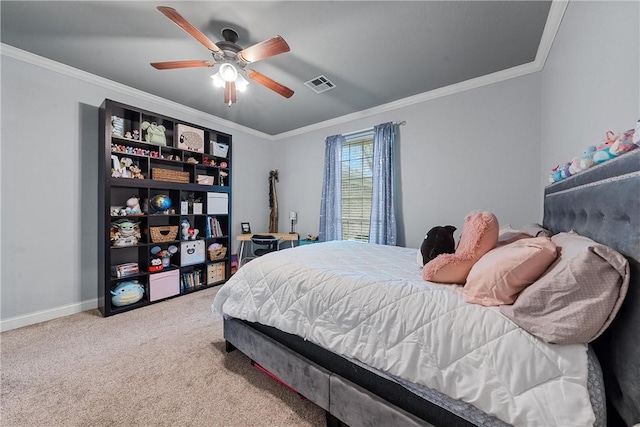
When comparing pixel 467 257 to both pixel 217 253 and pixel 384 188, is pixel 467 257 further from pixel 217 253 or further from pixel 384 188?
pixel 217 253

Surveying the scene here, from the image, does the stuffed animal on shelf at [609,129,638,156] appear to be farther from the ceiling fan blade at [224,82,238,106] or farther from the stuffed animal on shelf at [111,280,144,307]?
the stuffed animal on shelf at [111,280,144,307]

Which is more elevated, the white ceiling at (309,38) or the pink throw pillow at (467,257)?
the white ceiling at (309,38)

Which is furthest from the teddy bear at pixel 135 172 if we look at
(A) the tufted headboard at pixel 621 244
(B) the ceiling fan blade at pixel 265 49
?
(A) the tufted headboard at pixel 621 244

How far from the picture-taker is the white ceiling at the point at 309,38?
1729 mm

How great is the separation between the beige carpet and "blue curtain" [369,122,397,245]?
2.13m

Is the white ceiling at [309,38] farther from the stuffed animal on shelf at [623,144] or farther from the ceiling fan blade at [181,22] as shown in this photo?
the stuffed animal on shelf at [623,144]

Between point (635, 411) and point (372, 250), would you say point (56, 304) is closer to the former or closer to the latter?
point (372, 250)

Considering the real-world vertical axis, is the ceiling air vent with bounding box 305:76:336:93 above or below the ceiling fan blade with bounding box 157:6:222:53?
above

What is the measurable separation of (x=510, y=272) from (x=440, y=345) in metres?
0.40

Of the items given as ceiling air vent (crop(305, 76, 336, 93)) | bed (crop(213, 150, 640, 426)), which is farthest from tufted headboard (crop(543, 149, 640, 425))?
ceiling air vent (crop(305, 76, 336, 93))

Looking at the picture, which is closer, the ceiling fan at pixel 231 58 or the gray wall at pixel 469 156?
the ceiling fan at pixel 231 58

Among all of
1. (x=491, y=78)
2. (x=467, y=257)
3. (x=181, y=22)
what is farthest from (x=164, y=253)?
(x=491, y=78)

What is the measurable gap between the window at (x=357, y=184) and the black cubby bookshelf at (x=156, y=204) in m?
1.81

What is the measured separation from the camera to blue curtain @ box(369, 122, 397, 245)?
3.13 metres
